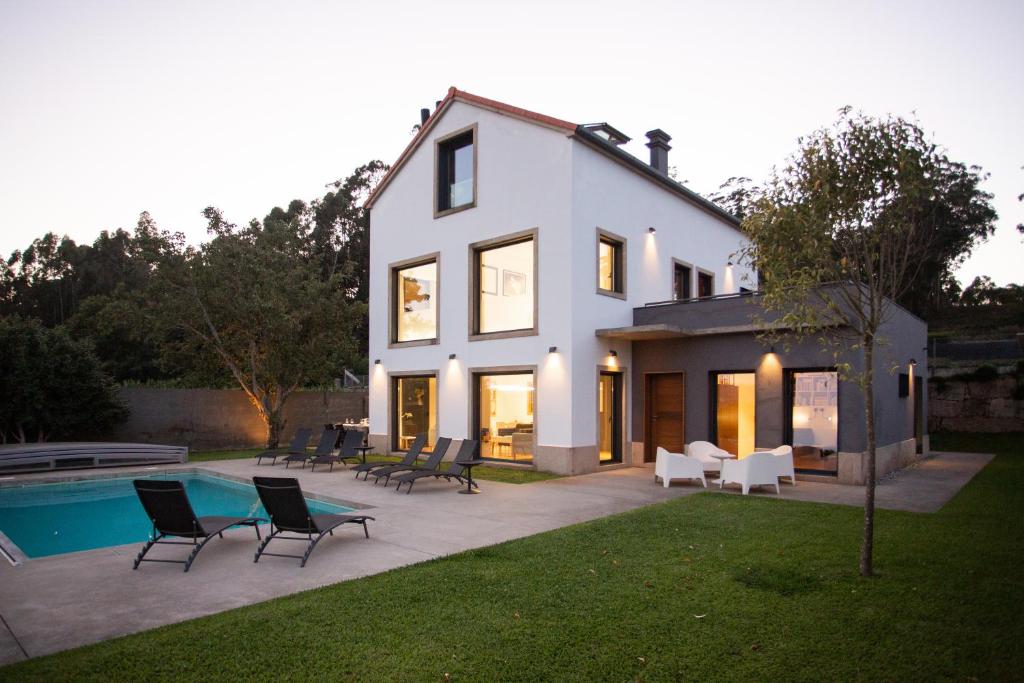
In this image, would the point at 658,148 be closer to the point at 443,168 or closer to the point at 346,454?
the point at 443,168

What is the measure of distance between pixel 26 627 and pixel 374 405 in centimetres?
1381

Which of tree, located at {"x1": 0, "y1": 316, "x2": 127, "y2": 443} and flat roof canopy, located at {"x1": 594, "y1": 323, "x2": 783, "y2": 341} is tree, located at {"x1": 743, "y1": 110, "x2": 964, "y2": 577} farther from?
tree, located at {"x1": 0, "y1": 316, "x2": 127, "y2": 443}

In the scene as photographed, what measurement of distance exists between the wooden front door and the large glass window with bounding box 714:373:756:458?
868 millimetres

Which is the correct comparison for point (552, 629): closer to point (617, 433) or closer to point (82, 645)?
point (82, 645)

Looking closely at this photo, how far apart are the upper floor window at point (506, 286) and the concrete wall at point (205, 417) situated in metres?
9.53

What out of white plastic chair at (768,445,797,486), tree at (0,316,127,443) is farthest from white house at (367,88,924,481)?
tree at (0,316,127,443)

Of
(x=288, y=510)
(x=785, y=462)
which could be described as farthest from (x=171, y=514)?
(x=785, y=462)

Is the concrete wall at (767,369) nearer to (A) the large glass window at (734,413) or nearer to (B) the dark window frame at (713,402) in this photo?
(B) the dark window frame at (713,402)

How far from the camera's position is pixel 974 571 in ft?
19.1

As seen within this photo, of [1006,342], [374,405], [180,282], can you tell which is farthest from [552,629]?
[1006,342]

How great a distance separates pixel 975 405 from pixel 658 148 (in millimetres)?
15511

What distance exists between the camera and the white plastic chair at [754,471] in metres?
10.7

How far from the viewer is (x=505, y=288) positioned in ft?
50.3

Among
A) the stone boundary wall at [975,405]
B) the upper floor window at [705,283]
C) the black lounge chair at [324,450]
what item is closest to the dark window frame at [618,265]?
the upper floor window at [705,283]
